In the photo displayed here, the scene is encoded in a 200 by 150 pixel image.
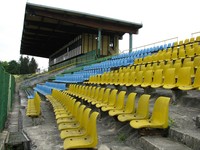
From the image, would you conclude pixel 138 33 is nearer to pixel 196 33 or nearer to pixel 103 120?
pixel 196 33

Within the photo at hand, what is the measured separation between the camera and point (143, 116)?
3613 mm

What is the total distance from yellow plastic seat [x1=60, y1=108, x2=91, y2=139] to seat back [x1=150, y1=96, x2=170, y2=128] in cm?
85

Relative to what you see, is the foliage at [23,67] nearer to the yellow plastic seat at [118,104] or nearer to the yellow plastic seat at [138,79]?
the yellow plastic seat at [138,79]

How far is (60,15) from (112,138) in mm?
16557

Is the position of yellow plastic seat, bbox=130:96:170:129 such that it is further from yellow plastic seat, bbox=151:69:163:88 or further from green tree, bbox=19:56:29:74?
green tree, bbox=19:56:29:74

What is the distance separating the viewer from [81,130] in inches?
147

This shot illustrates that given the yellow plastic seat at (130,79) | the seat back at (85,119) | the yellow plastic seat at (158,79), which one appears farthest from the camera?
the yellow plastic seat at (130,79)

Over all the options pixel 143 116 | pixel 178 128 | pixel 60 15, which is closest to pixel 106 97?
pixel 143 116

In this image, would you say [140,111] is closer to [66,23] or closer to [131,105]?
[131,105]

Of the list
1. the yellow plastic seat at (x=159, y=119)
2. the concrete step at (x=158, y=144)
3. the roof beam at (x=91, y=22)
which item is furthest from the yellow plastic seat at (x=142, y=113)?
the roof beam at (x=91, y=22)

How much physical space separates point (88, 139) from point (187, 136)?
1143mm

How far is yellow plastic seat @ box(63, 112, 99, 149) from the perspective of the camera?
294 cm

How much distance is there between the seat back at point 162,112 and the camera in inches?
124

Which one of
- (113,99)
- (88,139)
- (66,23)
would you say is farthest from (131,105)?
(66,23)
